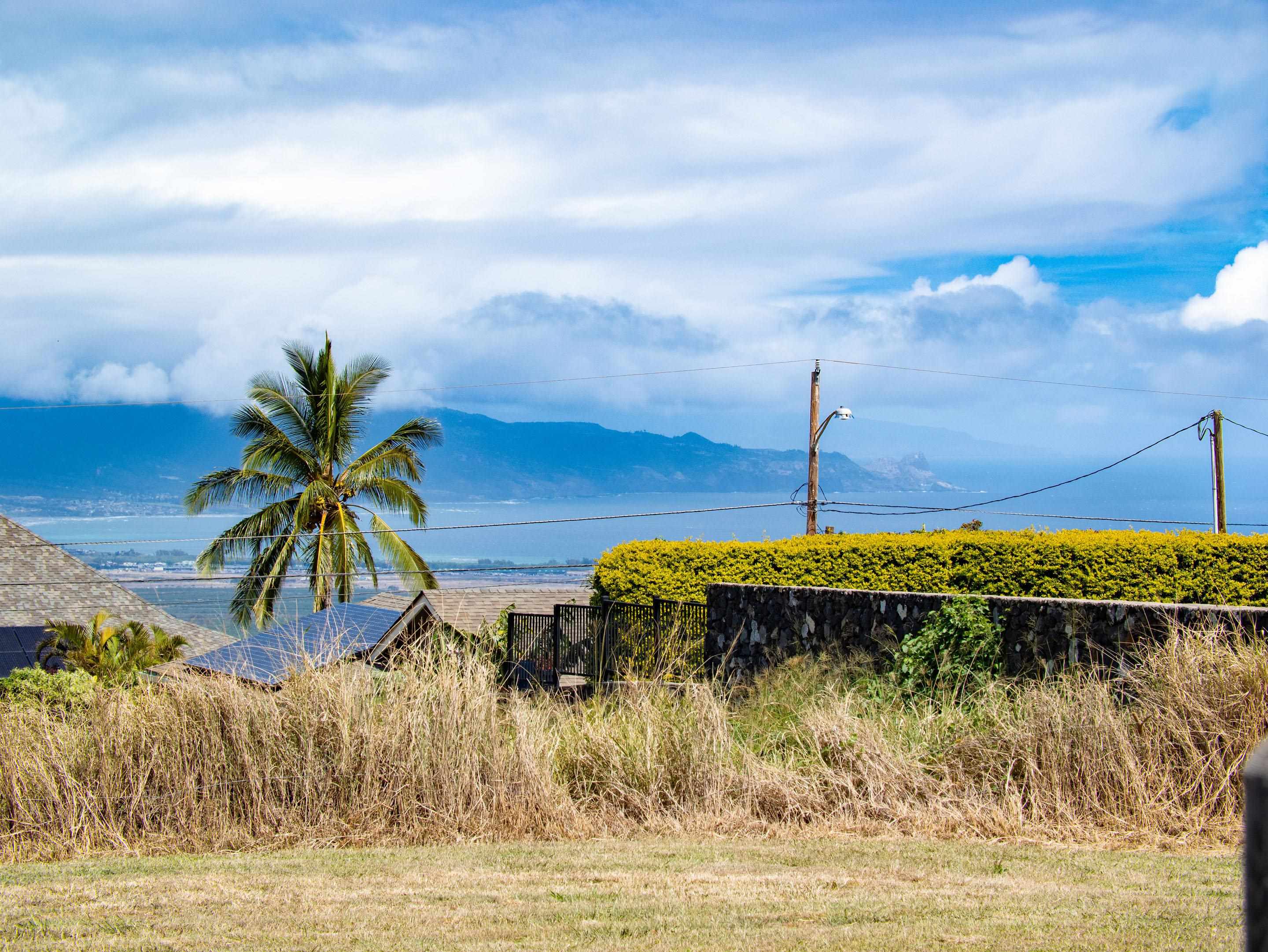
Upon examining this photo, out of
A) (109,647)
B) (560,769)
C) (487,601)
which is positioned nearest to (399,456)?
(487,601)

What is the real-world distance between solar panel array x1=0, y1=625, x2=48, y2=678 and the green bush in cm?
829

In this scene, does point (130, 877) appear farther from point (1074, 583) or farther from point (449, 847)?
point (1074, 583)

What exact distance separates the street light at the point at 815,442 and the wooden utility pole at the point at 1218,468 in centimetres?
1002

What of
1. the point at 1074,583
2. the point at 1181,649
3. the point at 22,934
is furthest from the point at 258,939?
the point at 1074,583

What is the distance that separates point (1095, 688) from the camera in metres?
8.24

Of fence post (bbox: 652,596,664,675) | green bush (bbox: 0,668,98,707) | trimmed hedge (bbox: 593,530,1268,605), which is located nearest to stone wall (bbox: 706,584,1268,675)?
fence post (bbox: 652,596,664,675)

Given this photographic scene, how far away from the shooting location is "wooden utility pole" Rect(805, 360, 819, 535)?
27.4 metres

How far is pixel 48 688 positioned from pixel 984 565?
1201 centimetres

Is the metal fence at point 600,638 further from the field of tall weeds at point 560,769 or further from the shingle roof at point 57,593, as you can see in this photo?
the shingle roof at point 57,593

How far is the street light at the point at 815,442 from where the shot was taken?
2697 centimetres

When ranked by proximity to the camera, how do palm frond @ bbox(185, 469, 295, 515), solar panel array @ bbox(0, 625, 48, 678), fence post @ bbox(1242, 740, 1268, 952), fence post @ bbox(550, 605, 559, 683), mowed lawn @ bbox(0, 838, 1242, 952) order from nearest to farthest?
fence post @ bbox(1242, 740, 1268, 952)
mowed lawn @ bbox(0, 838, 1242, 952)
fence post @ bbox(550, 605, 559, 683)
solar panel array @ bbox(0, 625, 48, 678)
palm frond @ bbox(185, 469, 295, 515)

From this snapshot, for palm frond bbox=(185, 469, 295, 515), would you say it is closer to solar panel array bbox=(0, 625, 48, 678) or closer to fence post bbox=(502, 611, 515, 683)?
solar panel array bbox=(0, 625, 48, 678)

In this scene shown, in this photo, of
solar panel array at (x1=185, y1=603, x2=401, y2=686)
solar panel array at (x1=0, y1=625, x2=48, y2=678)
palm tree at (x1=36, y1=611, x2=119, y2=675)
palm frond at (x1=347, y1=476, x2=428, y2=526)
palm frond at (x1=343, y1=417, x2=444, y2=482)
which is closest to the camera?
solar panel array at (x1=185, y1=603, x2=401, y2=686)

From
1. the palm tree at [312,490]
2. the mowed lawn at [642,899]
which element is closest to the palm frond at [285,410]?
the palm tree at [312,490]
